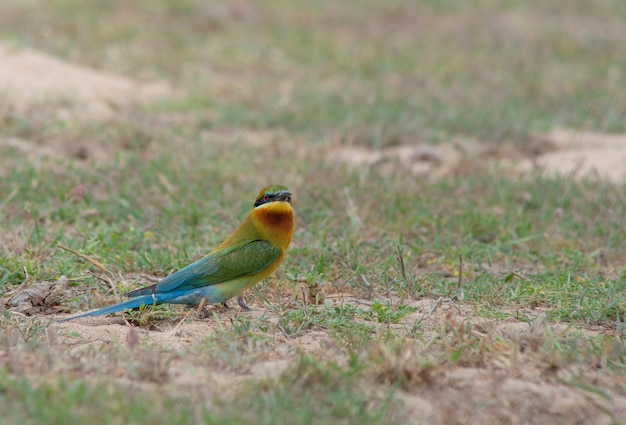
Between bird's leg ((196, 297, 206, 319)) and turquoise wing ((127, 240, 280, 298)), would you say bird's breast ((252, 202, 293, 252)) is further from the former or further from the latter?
bird's leg ((196, 297, 206, 319))

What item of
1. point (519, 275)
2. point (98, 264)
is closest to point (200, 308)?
point (98, 264)

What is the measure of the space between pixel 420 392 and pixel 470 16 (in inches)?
336

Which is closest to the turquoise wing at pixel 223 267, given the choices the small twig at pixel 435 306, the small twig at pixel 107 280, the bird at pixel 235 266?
the bird at pixel 235 266

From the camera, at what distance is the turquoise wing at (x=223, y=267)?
3.65m

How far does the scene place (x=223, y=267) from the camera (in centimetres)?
374

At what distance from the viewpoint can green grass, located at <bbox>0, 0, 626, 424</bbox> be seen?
117 inches

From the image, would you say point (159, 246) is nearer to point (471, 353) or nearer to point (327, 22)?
point (471, 353)

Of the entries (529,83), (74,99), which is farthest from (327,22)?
(74,99)

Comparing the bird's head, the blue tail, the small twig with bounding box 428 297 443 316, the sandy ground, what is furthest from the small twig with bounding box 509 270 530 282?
the blue tail

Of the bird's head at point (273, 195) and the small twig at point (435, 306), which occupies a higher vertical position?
the bird's head at point (273, 195)

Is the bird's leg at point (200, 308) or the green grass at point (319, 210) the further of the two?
the bird's leg at point (200, 308)

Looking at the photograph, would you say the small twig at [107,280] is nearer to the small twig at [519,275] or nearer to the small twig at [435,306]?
the small twig at [435,306]

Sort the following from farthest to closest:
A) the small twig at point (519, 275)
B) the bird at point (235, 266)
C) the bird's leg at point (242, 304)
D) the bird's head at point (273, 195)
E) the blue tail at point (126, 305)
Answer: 1. the small twig at point (519, 275)
2. the bird's head at point (273, 195)
3. the bird's leg at point (242, 304)
4. the bird at point (235, 266)
5. the blue tail at point (126, 305)

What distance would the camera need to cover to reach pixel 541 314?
371 cm
